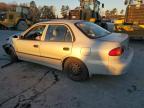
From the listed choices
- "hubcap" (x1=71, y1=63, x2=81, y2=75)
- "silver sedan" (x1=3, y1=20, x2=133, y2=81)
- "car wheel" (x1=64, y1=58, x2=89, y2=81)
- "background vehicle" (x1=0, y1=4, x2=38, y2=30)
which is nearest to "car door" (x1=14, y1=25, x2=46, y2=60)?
"silver sedan" (x1=3, y1=20, x2=133, y2=81)

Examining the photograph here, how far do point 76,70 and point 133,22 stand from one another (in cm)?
824

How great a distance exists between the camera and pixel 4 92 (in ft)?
17.1

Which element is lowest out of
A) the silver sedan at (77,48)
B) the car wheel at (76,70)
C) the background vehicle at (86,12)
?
→ the car wheel at (76,70)

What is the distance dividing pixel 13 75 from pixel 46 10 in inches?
1427

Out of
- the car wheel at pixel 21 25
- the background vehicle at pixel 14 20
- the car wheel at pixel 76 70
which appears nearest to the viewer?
the car wheel at pixel 76 70

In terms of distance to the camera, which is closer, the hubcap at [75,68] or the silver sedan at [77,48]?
the silver sedan at [77,48]

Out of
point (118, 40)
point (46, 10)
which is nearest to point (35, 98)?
point (118, 40)

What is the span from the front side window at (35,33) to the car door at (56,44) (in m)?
0.34

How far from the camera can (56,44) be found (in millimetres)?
5926

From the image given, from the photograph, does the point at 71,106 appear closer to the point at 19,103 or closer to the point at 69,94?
the point at 69,94

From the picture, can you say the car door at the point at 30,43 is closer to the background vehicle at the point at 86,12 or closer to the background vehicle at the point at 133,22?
the background vehicle at the point at 133,22

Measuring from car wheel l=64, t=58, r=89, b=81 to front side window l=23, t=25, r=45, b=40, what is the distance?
4.17 feet

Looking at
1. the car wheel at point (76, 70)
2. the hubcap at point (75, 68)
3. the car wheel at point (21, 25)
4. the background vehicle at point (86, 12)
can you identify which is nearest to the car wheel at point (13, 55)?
the car wheel at point (76, 70)

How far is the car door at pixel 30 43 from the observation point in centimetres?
648
